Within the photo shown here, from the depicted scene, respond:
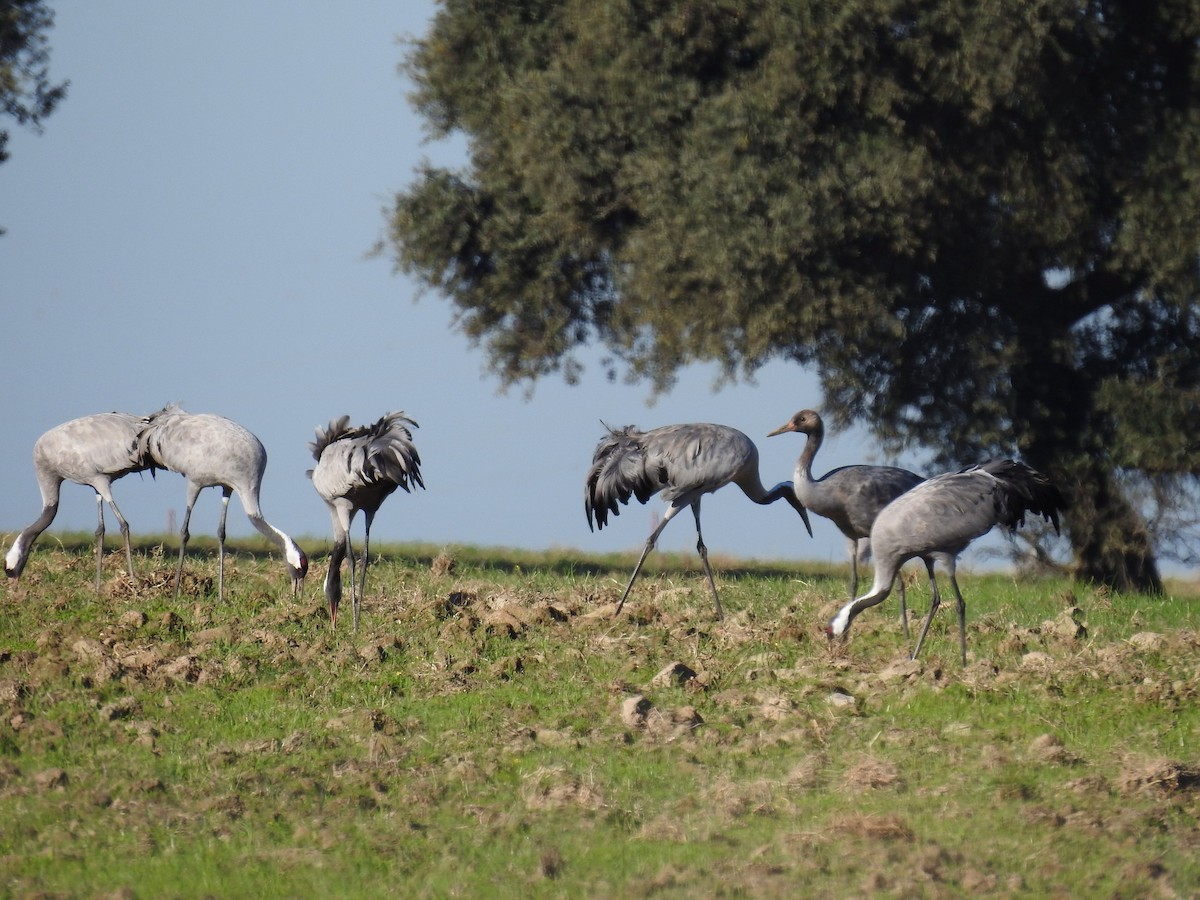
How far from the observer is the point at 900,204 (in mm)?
16109

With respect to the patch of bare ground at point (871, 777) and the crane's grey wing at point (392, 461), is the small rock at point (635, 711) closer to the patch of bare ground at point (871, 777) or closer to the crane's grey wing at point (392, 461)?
the patch of bare ground at point (871, 777)

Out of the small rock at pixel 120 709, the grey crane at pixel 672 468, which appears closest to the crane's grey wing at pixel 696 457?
the grey crane at pixel 672 468

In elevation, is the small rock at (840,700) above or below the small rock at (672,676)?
below

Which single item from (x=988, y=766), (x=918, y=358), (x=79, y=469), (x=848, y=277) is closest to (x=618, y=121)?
(x=848, y=277)

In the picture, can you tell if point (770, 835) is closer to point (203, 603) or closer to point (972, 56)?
point (203, 603)

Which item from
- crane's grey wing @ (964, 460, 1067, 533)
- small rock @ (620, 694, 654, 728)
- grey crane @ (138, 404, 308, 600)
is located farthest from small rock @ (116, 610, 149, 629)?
crane's grey wing @ (964, 460, 1067, 533)

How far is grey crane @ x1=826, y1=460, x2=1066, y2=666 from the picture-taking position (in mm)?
10805

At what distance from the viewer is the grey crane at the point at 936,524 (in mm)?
10805

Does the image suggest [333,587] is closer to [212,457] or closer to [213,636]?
[213,636]

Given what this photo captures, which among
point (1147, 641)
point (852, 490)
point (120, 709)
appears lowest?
point (120, 709)

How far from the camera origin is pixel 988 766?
8273mm

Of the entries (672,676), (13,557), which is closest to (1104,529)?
(672,676)

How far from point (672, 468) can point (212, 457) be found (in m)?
4.42

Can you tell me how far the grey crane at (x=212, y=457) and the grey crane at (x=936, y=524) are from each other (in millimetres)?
5441
